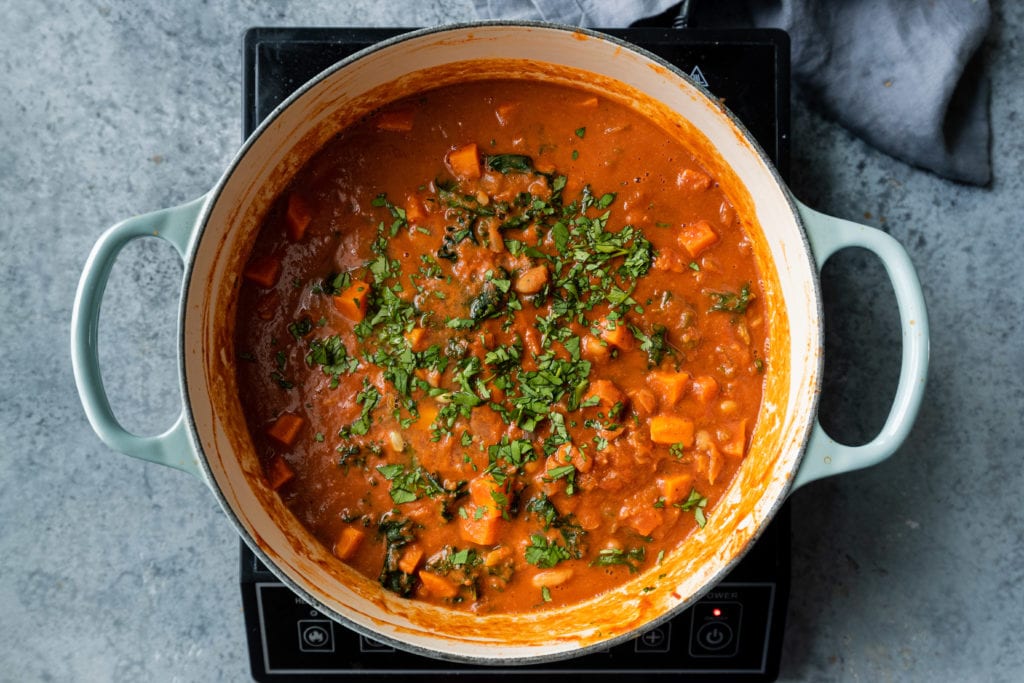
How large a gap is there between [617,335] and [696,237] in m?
0.39

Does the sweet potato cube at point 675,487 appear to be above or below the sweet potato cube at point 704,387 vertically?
below

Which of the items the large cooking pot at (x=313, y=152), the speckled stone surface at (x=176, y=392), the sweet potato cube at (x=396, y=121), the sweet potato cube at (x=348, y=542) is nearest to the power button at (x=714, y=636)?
the large cooking pot at (x=313, y=152)

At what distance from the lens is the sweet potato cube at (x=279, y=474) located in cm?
256

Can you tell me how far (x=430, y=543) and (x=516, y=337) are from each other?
0.66 meters

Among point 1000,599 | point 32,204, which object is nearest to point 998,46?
point 1000,599

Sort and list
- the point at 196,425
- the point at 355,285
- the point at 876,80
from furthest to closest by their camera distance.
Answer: the point at 876,80, the point at 355,285, the point at 196,425

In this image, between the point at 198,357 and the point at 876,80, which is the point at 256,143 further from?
the point at 876,80

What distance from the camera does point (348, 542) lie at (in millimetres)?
2566

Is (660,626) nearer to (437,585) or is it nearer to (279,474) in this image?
(437,585)

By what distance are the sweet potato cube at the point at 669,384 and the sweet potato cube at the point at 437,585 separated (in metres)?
0.82

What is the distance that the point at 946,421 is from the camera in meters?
2.88

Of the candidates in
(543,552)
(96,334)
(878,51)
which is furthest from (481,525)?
(878,51)

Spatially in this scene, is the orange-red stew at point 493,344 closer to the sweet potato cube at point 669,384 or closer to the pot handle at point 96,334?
the sweet potato cube at point 669,384

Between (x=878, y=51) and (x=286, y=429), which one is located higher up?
(x=878, y=51)
